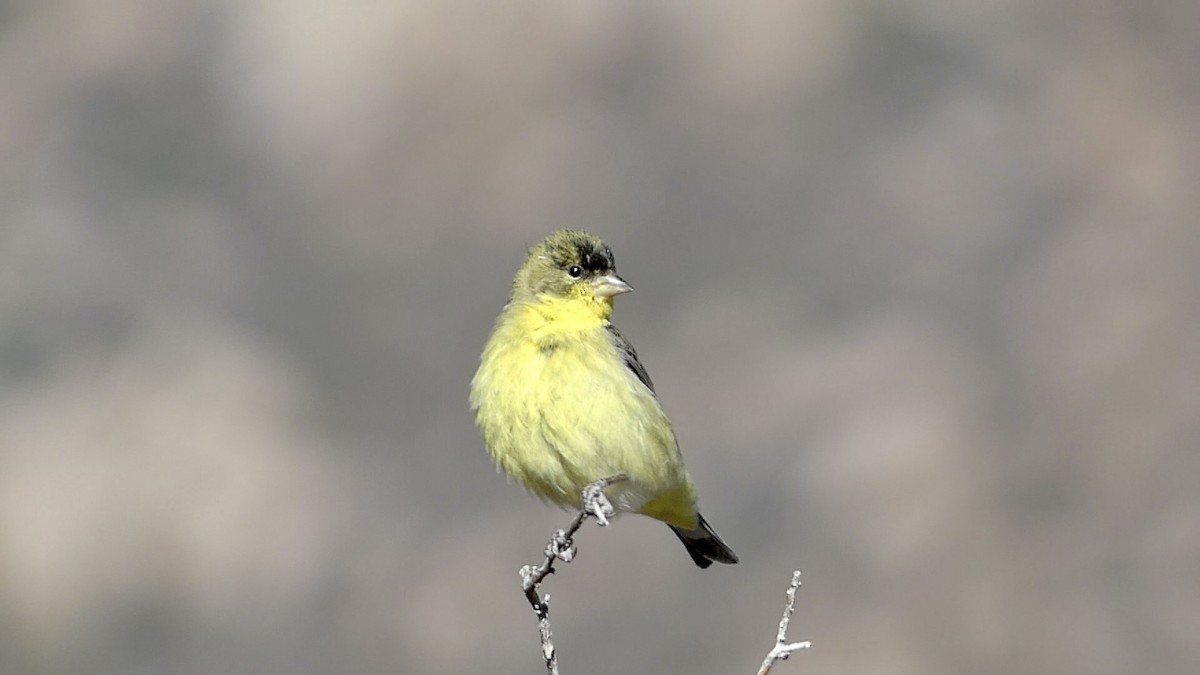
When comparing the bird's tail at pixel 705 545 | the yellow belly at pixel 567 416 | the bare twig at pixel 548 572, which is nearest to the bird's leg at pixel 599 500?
the bare twig at pixel 548 572

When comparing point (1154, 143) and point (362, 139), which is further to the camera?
point (362, 139)

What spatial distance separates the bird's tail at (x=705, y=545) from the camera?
282 inches

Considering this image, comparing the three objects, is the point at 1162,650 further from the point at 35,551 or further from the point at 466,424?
the point at 35,551

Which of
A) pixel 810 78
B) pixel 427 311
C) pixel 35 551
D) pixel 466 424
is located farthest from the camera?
pixel 810 78

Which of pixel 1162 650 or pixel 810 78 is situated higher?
pixel 810 78

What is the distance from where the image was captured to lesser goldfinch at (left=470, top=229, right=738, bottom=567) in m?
6.00

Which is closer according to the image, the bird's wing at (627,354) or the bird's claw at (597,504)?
the bird's claw at (597,504)

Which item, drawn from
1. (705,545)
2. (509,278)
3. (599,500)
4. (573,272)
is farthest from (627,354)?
(509,278)

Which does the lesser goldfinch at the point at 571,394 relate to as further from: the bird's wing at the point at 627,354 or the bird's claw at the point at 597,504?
the bird's claw at the point at 597,504

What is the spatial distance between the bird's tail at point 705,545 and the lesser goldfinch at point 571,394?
534 millimetres

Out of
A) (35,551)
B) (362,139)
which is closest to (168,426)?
(35,551)

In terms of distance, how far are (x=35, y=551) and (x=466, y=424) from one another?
400cm

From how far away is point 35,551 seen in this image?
14422mm

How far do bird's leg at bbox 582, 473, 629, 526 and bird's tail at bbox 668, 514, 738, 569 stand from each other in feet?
4.17
